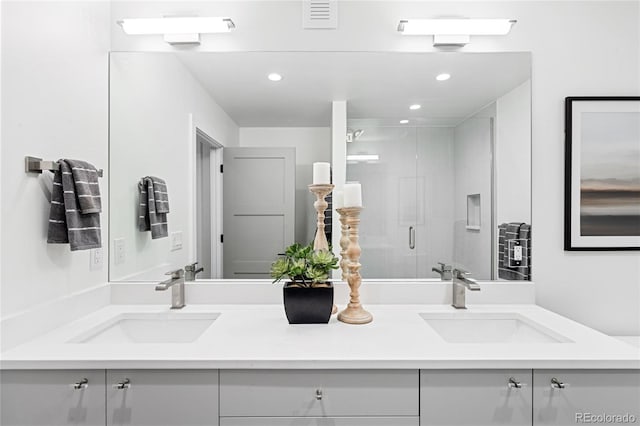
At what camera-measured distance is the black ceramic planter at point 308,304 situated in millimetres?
1412

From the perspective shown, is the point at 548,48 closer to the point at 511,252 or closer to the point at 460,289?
the point at 511,252

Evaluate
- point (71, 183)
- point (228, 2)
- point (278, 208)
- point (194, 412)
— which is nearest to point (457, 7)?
point (228, 2)

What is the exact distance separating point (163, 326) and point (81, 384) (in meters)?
0.48

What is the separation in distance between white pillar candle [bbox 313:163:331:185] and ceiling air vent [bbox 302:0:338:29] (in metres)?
0.70

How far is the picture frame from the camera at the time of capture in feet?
5.62

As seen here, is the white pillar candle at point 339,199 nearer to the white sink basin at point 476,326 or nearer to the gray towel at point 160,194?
the white sink basin at point 476,326

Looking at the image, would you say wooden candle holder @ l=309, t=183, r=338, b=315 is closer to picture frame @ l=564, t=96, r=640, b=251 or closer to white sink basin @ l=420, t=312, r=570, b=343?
white sink basin @ l=420, t=312, r=570, b=343

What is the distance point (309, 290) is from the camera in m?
1.41

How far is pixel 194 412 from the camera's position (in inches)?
43.8

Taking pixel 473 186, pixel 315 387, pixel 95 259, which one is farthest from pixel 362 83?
pixel 95 259

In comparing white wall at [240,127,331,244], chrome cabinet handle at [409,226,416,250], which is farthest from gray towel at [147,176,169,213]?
chrome cabinet handle at [409,226,416,250]

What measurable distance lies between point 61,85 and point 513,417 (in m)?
1.97

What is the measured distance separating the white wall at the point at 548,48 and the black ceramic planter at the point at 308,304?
1.06 m

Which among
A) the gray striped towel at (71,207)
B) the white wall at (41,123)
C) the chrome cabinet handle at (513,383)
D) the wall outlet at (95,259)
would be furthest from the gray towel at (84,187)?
the chrome cabinet handle at (513,383)
